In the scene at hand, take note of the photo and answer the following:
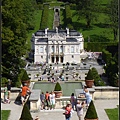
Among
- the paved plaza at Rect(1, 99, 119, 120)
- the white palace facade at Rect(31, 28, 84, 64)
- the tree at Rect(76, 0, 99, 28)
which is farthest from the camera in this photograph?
the tree at Rect(76, 0, 99, 28)

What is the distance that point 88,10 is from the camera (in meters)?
83.0

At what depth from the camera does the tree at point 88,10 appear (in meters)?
81.8

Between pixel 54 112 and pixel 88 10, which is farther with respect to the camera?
pixel 88 10

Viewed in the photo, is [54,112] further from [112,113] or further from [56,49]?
[56,49]

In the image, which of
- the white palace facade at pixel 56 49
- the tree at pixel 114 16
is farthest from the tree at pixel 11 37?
the tree at pixel 114 16

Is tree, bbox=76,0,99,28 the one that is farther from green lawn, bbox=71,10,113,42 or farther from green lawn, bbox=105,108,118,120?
green lawn, bbox=105,108,118,120

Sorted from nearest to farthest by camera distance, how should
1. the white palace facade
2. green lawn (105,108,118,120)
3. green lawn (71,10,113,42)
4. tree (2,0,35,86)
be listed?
green lawn (105,108,118,120)
tree (2,0,35,86)
the white palace facade
green lawn (71,10,113,42)

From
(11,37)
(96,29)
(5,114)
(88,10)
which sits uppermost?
(88,10)

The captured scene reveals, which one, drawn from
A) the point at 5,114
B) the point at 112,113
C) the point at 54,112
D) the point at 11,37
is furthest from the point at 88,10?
the point at 5,114

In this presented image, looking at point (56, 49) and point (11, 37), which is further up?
point (56, 49)

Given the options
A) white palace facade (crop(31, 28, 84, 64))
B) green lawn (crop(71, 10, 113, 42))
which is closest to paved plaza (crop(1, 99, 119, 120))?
white palace facade (crop(31, 28, 84, 64))

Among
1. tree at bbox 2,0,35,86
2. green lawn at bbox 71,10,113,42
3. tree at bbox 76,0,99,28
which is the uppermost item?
tree at bbox 76,0,99,28

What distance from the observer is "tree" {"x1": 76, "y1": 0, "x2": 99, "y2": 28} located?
268 ft

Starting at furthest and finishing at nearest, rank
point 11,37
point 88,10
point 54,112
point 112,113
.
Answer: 1. point 88,10
2. point 11,37
3. point 54,112
4. point 112,113
